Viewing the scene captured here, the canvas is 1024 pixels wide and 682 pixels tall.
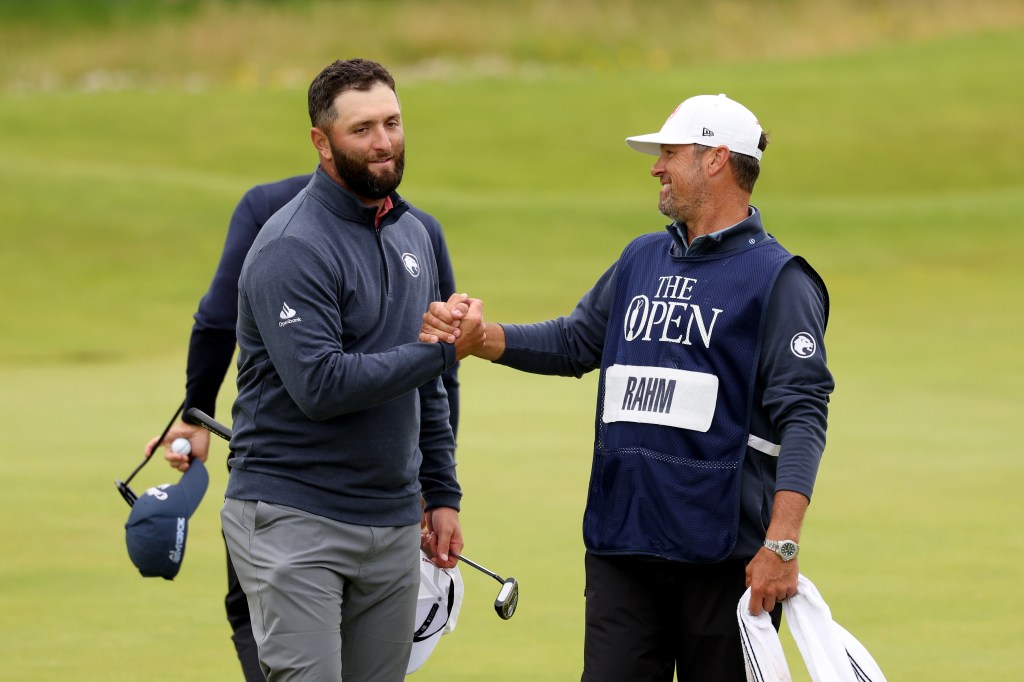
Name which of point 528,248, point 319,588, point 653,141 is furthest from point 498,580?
point 528,248

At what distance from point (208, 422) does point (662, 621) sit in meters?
1.58

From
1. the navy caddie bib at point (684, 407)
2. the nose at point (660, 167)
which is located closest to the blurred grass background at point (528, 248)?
the navy caddie bib at point (684, 407)

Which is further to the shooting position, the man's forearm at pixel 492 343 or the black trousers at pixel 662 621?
the man's forearm at pixel 492 343

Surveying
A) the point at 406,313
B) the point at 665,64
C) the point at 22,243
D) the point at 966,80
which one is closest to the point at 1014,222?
the point at 966,80

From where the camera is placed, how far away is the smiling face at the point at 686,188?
4.58 meters

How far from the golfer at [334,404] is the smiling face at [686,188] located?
0.74m

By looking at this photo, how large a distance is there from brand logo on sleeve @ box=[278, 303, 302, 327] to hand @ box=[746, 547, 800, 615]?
4.28ft

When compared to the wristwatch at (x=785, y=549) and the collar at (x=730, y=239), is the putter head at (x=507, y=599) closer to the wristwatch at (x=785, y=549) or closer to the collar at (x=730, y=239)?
the wristwatch at (x=785, y=549)

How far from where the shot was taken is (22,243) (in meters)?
20.9

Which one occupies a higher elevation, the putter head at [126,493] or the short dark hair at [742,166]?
the short dark hair at [742,166]

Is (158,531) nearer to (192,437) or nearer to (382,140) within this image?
(192,437)

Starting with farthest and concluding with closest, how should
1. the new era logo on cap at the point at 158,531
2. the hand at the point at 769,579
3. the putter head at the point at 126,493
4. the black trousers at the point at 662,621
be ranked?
the putter head at the point at 126,493 → the new era logo on cap at the point at 158,531 → the black trousers at the point at 662,621 → the hand at the point at 769,579

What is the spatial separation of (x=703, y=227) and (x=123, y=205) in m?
18.6

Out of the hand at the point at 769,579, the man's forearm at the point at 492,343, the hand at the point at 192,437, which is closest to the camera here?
the hand at the point at 769,579
